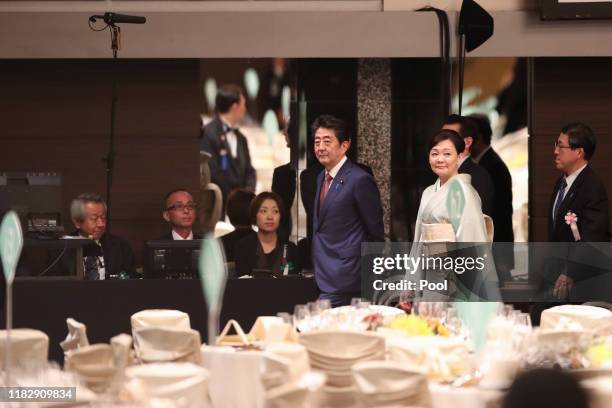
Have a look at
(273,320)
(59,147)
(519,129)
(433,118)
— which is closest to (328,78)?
(433,118)

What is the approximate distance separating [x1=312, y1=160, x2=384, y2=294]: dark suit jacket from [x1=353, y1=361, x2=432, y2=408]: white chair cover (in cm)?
296

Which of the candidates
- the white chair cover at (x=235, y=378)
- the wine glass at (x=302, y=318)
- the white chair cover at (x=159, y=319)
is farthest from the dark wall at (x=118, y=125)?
Answer: the white chair cover at (x=235, y=378)

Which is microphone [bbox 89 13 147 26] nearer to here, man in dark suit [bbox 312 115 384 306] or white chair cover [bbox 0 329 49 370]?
man in dark suit [bbox 312 115 384 306]

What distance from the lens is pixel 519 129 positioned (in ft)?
25.7

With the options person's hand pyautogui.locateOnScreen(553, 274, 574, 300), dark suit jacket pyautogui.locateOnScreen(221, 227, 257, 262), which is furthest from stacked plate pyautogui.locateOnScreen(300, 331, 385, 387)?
dark suit jacket pyautogui.locateOnScreen(221, 227, 257, 262)

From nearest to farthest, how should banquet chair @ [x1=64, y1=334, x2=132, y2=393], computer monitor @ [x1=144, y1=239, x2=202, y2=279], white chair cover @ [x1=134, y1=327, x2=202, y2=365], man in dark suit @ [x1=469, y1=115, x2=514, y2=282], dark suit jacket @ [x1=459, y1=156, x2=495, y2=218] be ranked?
banquet chair @ [x1=64, y1=334, x2=132, y2=393]
white chair cover @ [x1=134, y1=327, x2=202, y2=365]
computer monitor @ [x1=144, y1=239, x2=202, y2=279]
dark suit jacket @ [x1=459, y1=156, x2=495, y2=218]
man in dark suit @ [x1=469, y1=115, x2=514, y2=282]

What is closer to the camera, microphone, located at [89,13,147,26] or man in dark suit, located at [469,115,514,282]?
microphone, located at [89,13,147,26]

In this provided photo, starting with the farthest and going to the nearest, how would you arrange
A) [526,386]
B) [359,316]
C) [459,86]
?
[459,86]
[359,316]
[526,386]

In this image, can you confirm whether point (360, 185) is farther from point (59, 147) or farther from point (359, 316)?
point (59, 147)

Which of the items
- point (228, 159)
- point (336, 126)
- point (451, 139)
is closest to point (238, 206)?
point (228, 159)

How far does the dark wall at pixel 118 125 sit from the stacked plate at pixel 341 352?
4.60 m

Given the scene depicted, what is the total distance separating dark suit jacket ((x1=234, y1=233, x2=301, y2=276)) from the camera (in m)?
6.01

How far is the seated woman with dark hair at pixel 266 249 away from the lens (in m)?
5.96

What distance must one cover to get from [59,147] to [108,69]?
25.8 inches
